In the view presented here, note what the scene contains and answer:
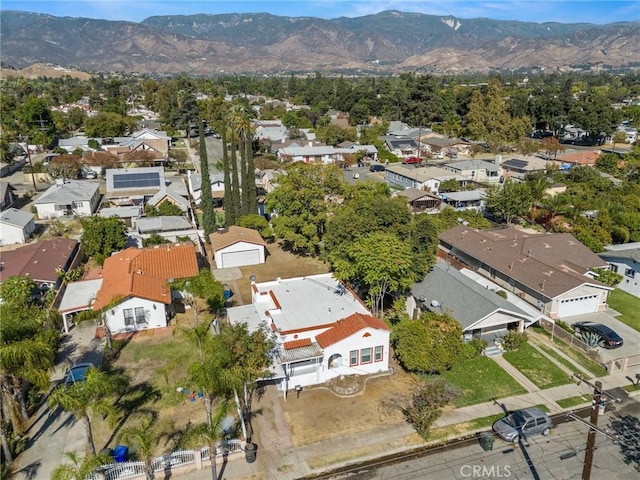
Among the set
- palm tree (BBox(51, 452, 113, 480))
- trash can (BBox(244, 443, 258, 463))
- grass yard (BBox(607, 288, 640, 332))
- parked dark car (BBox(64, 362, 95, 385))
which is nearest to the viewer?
palm tree (BBox(51, 452, 113, 480))

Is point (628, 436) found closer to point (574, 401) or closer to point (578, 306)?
point (574, 401)

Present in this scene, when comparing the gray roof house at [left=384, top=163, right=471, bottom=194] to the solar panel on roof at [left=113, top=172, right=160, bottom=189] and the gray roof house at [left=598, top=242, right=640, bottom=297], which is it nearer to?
the gray roof house at [left=598, top=242, right=640, bottom=297]

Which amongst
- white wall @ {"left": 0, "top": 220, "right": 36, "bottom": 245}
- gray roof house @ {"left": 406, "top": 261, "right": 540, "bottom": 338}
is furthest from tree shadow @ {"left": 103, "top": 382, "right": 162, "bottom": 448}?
white wall @ {"left": 0, "top": 220, "right": 36, "bottom": 245}

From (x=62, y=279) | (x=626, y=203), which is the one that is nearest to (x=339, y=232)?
(x=62, y=279)

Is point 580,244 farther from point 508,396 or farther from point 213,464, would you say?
point 213,464

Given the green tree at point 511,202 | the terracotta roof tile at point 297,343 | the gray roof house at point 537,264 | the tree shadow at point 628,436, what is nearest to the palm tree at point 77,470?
the terracotta roof tile at point 297,343

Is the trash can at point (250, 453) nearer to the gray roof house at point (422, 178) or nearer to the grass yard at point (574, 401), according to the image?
the grass yard at point (574, 401)

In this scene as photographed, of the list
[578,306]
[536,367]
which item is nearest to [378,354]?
[536,367]
